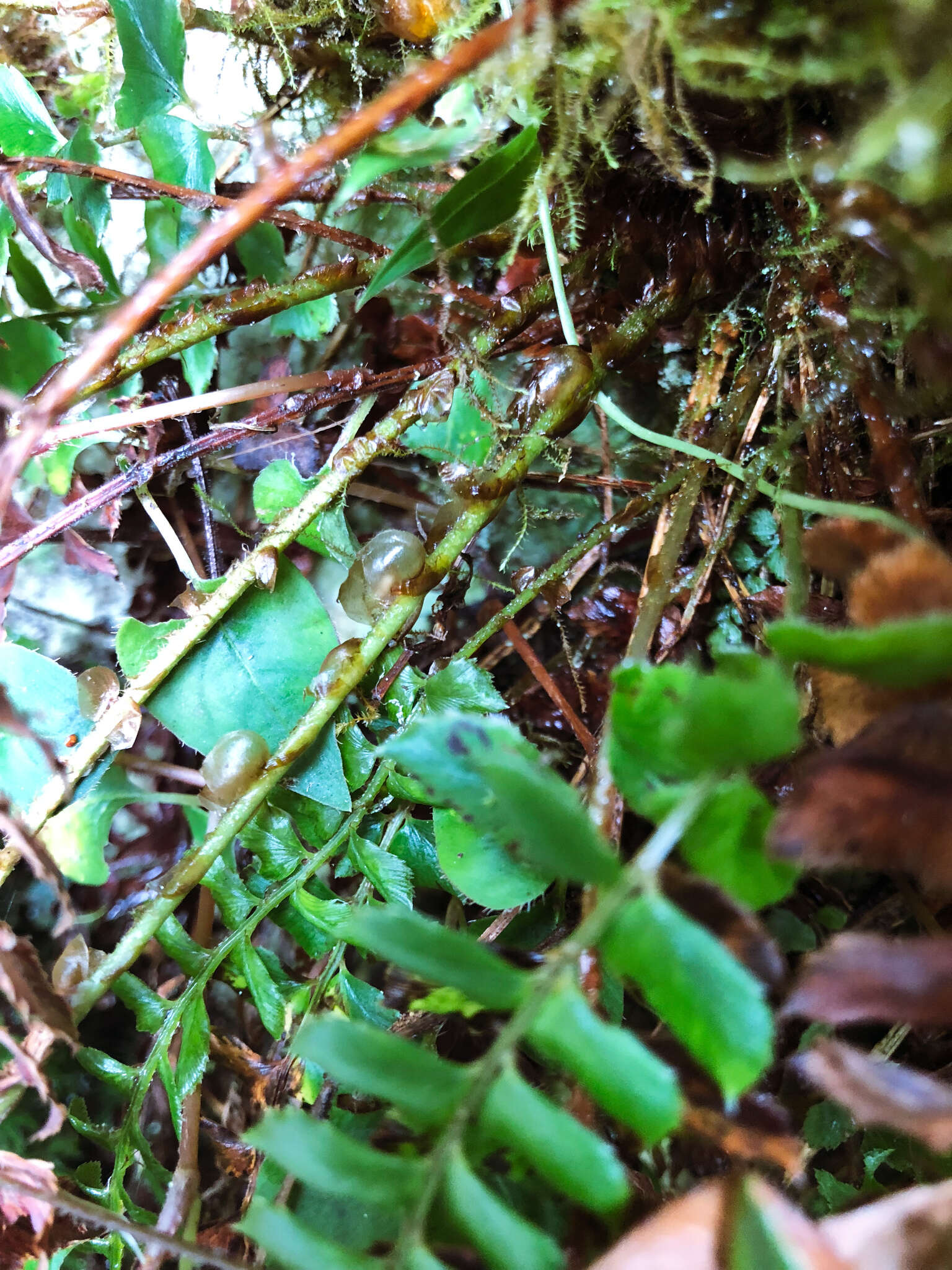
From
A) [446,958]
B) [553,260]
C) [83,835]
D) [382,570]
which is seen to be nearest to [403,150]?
[553,260]

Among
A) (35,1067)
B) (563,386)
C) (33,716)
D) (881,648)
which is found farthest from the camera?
(33,716)

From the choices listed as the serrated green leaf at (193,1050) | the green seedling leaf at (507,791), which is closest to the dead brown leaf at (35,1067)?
the serrated green leaf at (193,1050)

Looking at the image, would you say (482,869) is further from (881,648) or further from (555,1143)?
(881,648)

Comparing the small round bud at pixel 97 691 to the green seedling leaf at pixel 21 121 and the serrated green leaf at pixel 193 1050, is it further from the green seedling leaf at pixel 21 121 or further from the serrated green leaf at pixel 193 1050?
the green seedling leaf at pixel 21 121

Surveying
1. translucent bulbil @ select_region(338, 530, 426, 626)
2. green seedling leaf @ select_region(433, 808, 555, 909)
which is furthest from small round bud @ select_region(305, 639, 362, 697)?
green seedling leaf @ select_region(433, 808, 555, 909)

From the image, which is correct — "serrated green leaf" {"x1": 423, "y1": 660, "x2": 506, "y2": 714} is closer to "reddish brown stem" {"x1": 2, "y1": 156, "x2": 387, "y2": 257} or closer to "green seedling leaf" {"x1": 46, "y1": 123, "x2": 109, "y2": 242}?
"reddish brown stem" {"x1": 2, "y1": 156, "x2": 387, "y2": 257}

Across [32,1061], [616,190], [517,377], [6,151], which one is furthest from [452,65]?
[32,1061]
